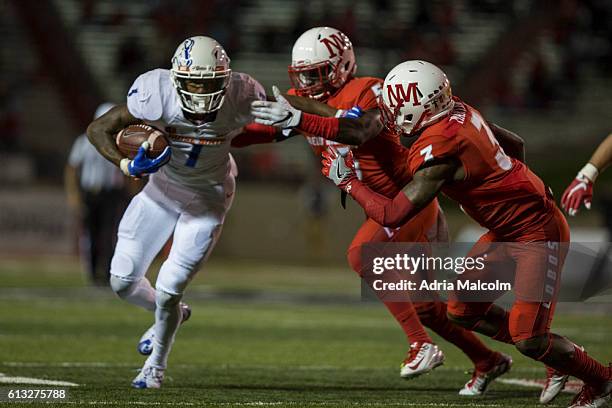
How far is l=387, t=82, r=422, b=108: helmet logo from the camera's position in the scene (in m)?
5.09

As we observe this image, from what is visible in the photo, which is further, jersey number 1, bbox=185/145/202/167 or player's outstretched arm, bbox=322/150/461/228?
jersey number 1, bbox=185/145/202/167

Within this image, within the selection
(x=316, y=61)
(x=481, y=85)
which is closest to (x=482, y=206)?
(x=316, y=61)

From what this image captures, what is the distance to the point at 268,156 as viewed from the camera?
677 inches

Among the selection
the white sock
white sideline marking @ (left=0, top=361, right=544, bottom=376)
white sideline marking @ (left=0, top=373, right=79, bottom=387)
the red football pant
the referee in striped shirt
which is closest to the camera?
white sideline marking @ (left=0, top=373, right=79, bottom=387)

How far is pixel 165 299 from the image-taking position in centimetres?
570

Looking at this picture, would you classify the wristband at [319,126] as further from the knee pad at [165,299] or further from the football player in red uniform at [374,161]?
the knee pad at [165,299]

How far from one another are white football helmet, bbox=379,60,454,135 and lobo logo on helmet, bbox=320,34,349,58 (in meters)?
0.89

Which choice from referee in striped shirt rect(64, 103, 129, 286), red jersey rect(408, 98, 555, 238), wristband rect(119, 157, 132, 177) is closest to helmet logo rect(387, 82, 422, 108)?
red jersey rect(408, 98, 555, 238)

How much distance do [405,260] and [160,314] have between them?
137cm

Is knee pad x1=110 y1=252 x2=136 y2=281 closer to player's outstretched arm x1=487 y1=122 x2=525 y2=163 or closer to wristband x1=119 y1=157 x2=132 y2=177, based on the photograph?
wristband x1=119 y1=157 x2=132 y2=177

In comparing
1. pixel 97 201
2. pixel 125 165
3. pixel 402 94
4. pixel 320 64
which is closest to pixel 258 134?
pixel 320 64

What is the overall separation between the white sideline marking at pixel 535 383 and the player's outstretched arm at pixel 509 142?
135 cm

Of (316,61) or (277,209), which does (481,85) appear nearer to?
(277,209)

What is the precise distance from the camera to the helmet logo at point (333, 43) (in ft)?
19.8
